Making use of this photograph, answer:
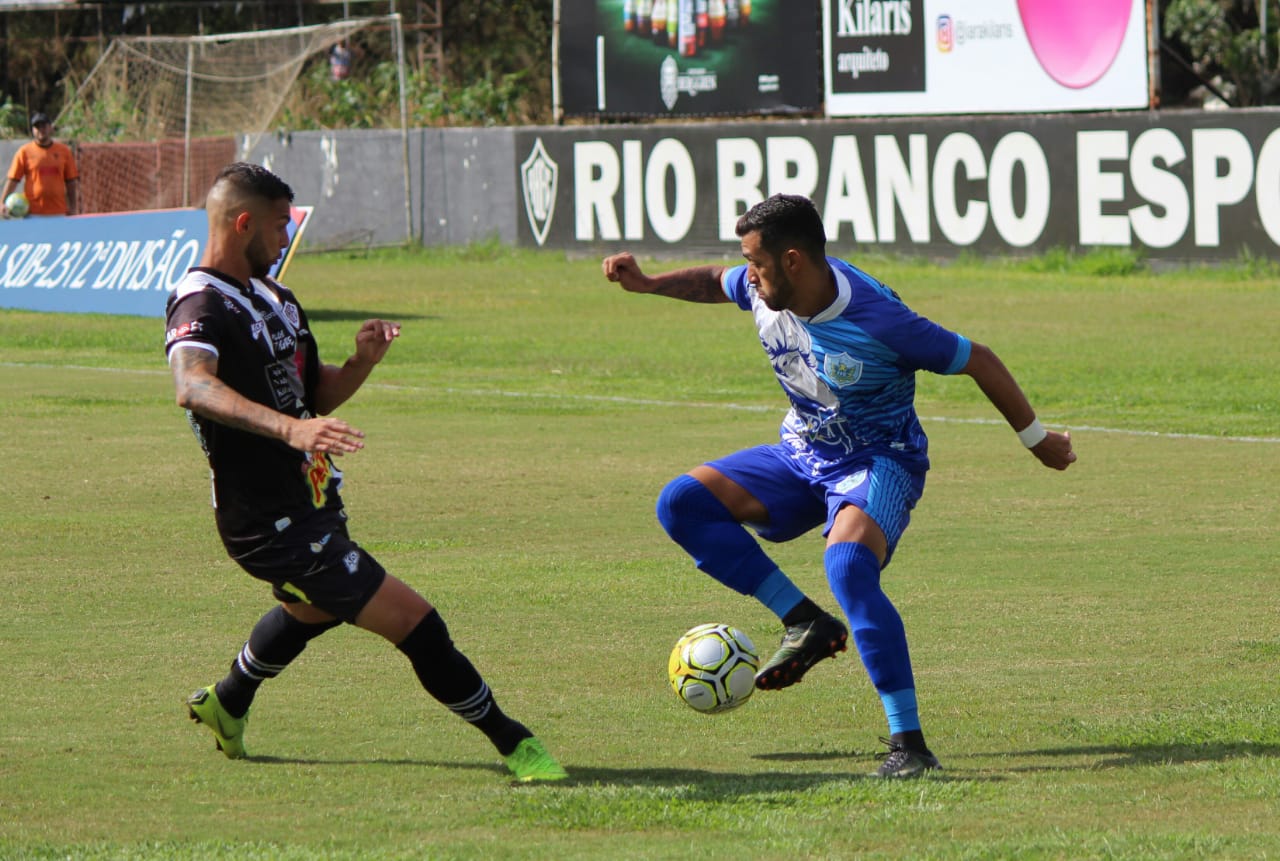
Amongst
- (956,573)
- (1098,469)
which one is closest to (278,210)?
(956,573)

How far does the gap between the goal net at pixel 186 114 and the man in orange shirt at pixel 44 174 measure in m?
10.5

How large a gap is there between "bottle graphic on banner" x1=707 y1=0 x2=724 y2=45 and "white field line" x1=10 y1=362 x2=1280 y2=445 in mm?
15055

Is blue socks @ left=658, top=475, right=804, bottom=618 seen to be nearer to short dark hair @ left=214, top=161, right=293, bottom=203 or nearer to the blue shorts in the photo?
the blue shorts

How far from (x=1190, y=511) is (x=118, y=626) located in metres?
5.80

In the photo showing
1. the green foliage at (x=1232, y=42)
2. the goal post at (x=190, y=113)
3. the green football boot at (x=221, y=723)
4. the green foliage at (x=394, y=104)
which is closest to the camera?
the green football boot at (x=221, y=723)

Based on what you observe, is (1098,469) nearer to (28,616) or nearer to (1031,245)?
(28,616)

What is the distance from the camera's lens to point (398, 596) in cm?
571

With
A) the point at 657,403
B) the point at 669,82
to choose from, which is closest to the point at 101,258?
the point at 657,403

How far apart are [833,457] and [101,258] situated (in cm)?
1818

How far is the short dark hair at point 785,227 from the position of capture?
6.13m

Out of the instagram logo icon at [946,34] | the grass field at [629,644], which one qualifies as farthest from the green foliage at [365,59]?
the grass field at [629,644]

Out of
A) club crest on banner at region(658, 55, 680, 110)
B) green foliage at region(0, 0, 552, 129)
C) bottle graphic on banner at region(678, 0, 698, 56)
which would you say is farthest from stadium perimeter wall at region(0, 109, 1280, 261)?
green foliage at region(0, 0, 552, 129)

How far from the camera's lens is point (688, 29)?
31.6 metres

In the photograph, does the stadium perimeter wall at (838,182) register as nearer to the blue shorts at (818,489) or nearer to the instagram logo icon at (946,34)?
the instagram logo icon at (946,34)
